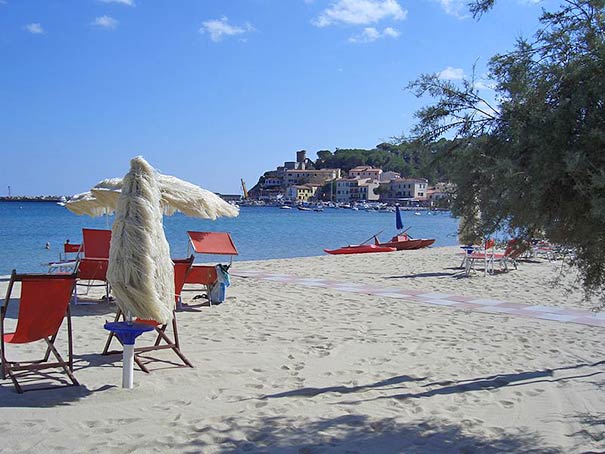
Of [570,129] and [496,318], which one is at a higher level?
[570,129]

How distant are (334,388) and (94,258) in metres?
4.67

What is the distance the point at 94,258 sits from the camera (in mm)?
8195

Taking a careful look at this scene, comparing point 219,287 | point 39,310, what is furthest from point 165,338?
point 219,287

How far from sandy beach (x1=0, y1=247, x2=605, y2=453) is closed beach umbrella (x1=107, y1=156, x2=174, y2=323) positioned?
2.02 feet

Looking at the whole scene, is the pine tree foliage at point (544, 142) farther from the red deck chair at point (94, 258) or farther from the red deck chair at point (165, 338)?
the red deck chair at point (94, 258)

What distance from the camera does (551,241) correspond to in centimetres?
335

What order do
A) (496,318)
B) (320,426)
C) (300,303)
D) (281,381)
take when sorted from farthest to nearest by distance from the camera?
1. (300,303)
2. (496,318)
3. (281,381)
4. (320,426)

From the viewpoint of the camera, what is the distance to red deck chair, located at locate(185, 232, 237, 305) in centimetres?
852

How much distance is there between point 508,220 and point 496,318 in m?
4.91

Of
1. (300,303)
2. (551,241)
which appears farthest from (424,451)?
(300,303)

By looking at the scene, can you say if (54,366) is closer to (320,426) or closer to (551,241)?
(320,426)

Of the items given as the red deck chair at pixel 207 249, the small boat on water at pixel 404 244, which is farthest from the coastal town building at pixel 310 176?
Result: the red deck chair at pixel 207 249

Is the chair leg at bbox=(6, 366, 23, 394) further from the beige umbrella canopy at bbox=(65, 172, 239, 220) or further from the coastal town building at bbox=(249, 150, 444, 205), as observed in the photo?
the coastal town building at bbox=(249, 150, 444, 205)

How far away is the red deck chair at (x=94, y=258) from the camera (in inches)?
322
